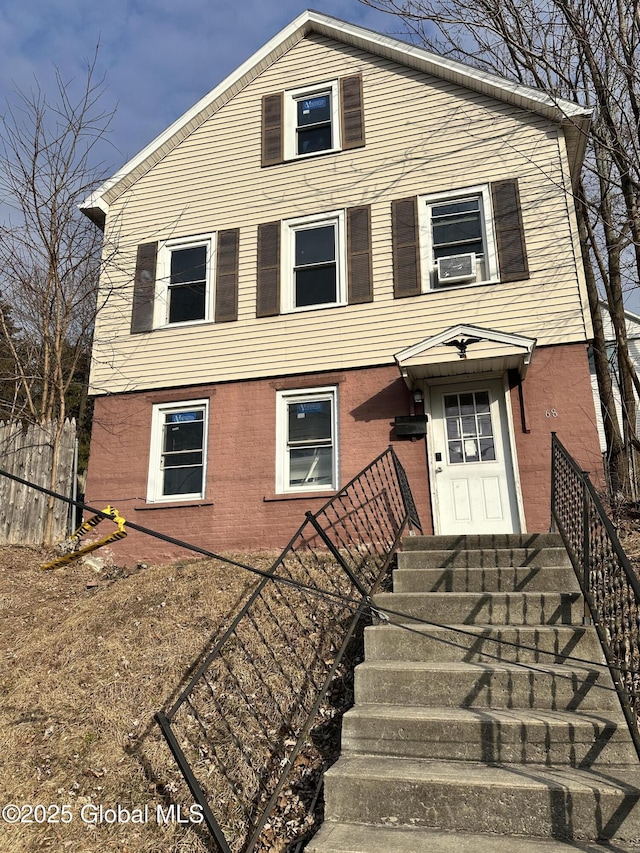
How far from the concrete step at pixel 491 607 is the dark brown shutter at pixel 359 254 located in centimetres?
507

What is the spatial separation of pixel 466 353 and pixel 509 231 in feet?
6.79

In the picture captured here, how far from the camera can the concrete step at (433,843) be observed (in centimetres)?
292

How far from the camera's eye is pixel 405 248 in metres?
8.90

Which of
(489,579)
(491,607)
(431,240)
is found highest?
(431,240)

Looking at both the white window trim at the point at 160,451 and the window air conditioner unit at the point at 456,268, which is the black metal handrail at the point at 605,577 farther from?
the white window trim at the point at 160,451

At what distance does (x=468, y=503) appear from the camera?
7887 millimetres

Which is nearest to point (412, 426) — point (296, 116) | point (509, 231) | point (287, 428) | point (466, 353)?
point (466, 353)

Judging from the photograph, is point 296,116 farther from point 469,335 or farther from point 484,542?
point 484,542

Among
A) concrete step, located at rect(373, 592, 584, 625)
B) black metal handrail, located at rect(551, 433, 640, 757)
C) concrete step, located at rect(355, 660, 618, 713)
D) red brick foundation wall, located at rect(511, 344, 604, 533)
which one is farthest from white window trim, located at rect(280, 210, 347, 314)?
concrete step, located at rect(355, 660, 618, 713)

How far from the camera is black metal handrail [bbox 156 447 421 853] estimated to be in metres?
3.58

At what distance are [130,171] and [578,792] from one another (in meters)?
10.7

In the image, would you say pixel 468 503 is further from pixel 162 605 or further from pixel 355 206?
pixel 355 206

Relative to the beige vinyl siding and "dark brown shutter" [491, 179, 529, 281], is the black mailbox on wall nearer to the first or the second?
the beige vinyl siding

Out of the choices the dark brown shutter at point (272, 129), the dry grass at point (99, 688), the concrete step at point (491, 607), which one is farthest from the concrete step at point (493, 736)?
the dark brown shutter at point (272, 129)
